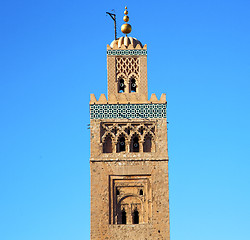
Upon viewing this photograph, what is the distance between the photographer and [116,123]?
28.8 m

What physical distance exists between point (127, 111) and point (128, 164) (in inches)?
74.6

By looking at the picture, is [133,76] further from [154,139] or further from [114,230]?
[114,230]

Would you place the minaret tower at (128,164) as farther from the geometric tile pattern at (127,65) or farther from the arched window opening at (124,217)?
the geometric tile pattern at (127,65)

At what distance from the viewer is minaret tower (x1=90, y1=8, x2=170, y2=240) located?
27703mm

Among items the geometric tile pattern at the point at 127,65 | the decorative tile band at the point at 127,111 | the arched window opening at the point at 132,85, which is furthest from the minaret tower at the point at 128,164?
the geometric tile pattern at the point at 127,65

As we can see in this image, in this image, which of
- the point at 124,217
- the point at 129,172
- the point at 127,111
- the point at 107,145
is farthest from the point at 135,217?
the point at 127,111

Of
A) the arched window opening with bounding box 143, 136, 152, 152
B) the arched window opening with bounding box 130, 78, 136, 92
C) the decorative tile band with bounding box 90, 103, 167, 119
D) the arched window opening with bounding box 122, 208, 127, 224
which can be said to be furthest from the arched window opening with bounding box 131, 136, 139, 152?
the arched window opening with bounding box 122, 208, 127, 224

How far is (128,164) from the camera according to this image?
1118 inches

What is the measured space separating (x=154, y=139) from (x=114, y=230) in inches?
137

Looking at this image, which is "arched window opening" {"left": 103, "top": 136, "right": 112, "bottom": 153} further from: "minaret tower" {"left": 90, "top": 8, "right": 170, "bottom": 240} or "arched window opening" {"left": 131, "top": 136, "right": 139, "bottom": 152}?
"arched window opening" {"left": 131, "top": 136, "right": 139, "bottom": 152}

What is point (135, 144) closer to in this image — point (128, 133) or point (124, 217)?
point (128, 133)

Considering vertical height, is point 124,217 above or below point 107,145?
below

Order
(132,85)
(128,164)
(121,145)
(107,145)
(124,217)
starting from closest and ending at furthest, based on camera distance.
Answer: (124,217)
(128,164)
(107,145)
(121,145)
(132,85)
